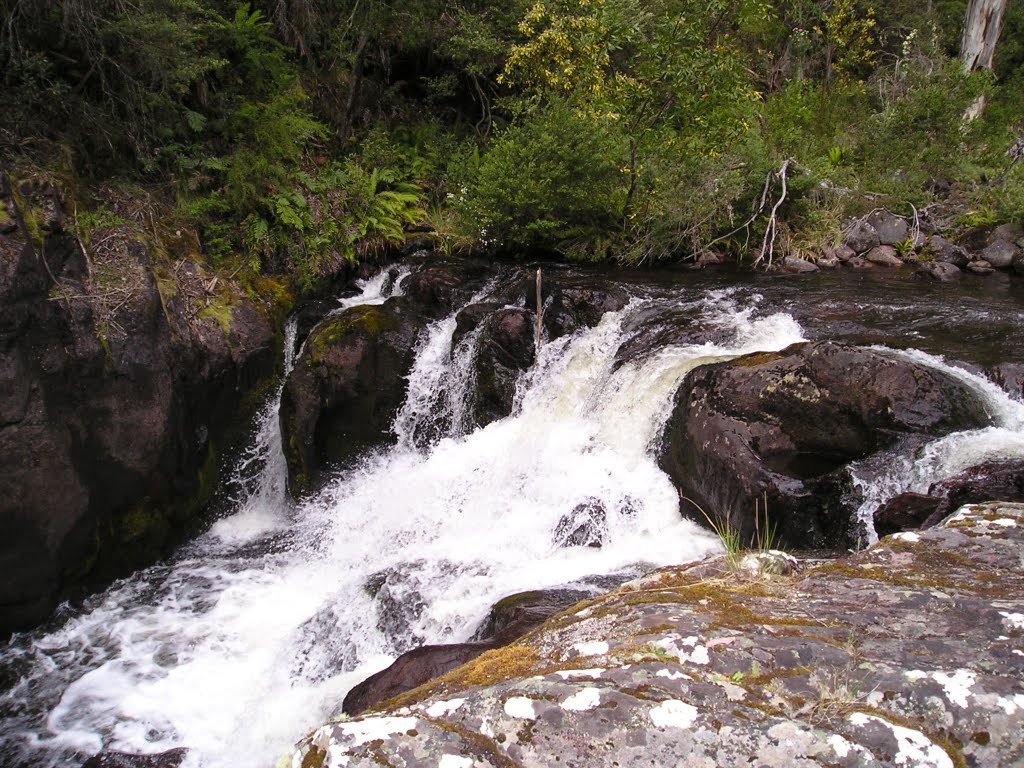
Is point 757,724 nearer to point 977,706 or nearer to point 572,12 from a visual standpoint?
point 977,706

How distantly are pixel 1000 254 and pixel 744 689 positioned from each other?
12.1 metres

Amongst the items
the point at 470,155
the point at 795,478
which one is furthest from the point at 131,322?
the point at 470,155

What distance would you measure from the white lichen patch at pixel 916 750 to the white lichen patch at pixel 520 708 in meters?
0.95

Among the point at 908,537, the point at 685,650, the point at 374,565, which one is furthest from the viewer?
the point at 374,565

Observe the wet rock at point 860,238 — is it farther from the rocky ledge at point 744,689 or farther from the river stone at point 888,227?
the rocky ledge at point 744,689

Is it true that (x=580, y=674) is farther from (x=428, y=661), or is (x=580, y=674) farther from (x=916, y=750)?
(x=428, y=661)

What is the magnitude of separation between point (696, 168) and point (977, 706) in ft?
34.3

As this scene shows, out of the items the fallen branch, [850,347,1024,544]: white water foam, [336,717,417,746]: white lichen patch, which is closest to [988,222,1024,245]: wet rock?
the fallen branch

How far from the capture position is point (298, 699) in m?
5.35

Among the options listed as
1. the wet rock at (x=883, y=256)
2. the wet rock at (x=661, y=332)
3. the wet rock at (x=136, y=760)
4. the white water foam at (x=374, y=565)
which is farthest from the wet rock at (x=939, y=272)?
the wet rock at (x=136, y=760)

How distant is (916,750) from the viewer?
1738 mm

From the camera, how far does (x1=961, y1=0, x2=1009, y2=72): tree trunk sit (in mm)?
15430

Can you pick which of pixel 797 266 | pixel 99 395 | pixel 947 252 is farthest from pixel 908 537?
pixel 947 252

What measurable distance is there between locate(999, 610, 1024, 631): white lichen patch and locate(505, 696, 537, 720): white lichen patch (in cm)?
169
